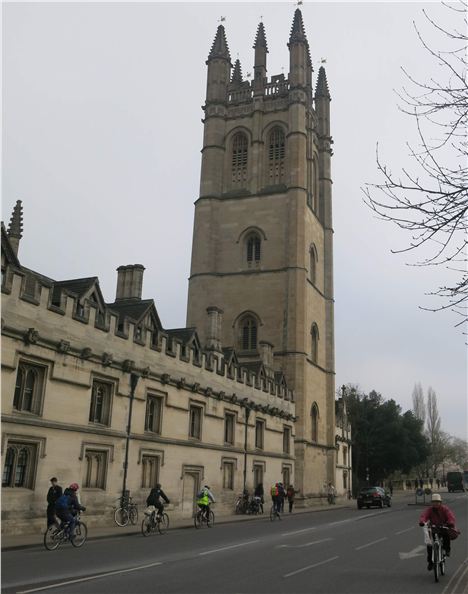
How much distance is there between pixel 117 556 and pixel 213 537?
5227mm

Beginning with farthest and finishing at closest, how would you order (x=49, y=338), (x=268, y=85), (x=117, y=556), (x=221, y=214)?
(x=268, y=85) → (x=221, y=214) → (x=49, y=338) → (x=117, y=556)

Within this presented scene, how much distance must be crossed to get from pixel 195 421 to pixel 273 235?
23.8 meters

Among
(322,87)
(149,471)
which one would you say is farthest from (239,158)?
(149,471)

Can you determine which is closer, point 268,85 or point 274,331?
point 274,331

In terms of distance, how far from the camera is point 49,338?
61.2 ft

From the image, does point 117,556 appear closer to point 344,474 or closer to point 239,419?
point 239,419

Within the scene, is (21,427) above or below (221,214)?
below

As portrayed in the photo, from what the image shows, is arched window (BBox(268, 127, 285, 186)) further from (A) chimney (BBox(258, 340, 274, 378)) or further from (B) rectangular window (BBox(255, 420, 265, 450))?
(B) rectangular window (BBox(255, 420, 265, 450))

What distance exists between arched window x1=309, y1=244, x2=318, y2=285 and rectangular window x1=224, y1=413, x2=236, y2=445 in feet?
70.8

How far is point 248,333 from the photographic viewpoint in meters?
46.2

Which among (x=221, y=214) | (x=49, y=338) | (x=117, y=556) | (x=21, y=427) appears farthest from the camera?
(x=221, y=214)

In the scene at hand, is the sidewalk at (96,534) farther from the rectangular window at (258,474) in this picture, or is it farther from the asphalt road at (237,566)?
the rectangular window at (258,474)

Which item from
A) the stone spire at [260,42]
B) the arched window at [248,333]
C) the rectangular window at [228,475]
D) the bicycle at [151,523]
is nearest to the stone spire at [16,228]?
the bicycle at [151,523]

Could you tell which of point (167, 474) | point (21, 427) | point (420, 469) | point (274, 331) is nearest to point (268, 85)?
point (274, 331)
